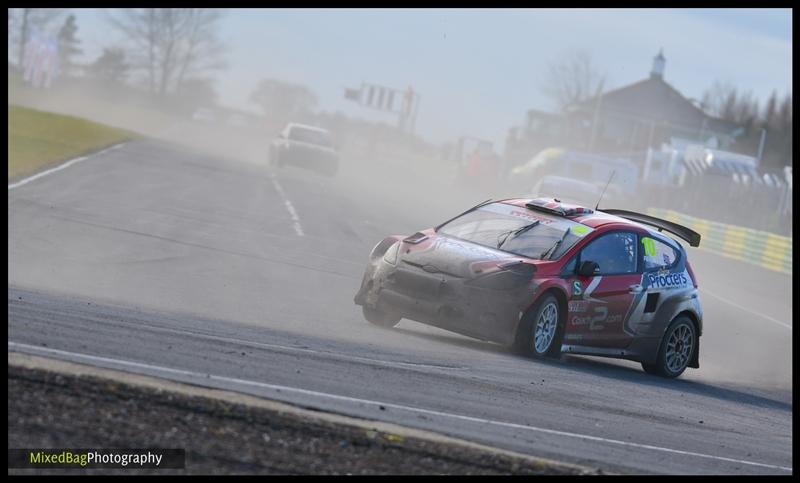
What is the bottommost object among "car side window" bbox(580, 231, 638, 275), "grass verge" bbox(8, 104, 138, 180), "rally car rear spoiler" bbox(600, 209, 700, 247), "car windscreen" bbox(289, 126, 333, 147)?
"grass verge" bbox(8, 104, 138, 180)

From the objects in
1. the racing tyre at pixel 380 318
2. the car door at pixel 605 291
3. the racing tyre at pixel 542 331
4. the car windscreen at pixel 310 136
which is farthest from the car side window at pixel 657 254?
the car windscreen at pixel 310 136

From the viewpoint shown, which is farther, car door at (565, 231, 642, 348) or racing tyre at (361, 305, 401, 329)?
racing tyre at (361, 305, 401, 329)

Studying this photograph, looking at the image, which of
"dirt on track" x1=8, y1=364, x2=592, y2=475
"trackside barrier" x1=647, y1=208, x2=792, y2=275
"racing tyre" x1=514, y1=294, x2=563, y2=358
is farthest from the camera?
"trackside barrier" x1=647, y1=208, x2=792, y2=275

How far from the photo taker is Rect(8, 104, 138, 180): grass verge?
2637cm

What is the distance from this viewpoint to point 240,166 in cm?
4028

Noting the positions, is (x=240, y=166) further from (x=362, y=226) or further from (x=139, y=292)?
(x=139, y=292)

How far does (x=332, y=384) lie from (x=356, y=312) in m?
5.74

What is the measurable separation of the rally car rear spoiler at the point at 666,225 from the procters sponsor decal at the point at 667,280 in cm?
35

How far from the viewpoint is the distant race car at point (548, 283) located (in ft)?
35.0

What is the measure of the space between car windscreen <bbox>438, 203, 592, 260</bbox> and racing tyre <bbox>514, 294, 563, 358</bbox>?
1.58 feet

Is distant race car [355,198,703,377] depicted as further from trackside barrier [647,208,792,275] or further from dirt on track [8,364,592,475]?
trackside barrier [647,208,792,275]

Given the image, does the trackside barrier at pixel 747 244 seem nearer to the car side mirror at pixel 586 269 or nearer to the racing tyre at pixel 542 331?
the car side mirror at pixel 586 269

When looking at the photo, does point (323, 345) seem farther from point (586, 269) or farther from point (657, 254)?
point (657, 254)

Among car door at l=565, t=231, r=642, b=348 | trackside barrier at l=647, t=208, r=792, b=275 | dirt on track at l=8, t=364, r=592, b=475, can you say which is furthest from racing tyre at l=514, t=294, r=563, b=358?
trackside barrier at l=647, t=208, r=792, b=275
